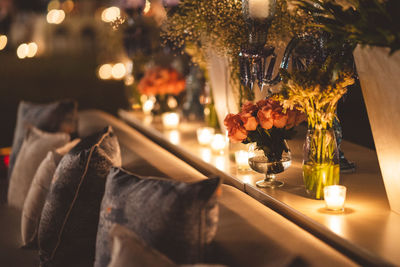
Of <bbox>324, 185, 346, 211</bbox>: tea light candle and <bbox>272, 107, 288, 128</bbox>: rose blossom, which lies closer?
<bbox>324, 185, 346, 211</bbox>: tea light candle

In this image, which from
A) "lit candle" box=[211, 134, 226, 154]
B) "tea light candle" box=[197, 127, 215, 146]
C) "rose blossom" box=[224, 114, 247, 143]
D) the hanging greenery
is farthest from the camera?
"tea light candle" box=[197, 127, 215, 146]

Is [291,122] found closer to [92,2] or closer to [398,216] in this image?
[398,216]

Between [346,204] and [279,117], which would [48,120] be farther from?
[346,204]

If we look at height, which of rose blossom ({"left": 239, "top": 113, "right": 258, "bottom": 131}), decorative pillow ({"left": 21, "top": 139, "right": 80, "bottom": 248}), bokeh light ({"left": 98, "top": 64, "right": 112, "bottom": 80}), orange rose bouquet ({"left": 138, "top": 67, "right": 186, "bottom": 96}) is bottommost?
decorative pillow ({"left": 21, "top": 139, "right": 80, "bottom": 248})

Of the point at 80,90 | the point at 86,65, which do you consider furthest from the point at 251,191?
the point at 86,65

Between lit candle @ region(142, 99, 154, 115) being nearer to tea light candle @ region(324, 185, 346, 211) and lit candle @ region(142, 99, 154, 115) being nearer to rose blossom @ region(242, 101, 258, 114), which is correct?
rose blossom @ region(242, 101, 258, 114)

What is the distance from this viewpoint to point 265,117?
1.72m

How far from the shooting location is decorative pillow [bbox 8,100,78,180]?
3.04 m

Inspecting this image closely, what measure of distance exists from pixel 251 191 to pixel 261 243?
57cm

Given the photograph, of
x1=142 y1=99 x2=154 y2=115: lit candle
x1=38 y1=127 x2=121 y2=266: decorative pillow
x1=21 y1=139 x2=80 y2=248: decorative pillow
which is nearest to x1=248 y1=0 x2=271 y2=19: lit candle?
x1=38 y1=127 x2=121 y2=266: decorative pillow

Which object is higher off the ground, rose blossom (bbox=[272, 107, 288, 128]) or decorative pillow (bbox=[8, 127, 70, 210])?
rose blossom (bbox=[272, 107, 288, 128])

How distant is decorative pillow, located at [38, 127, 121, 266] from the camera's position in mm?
1936

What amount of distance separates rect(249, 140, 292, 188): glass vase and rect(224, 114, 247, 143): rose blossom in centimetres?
9

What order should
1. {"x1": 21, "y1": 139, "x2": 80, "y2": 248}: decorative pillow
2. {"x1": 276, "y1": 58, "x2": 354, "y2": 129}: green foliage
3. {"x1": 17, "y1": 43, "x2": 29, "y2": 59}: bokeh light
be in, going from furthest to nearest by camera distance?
{"x1": 17, "y1": 43, "x2": 29, "y2": 59}: bokeh light, {"x1": 21, "y1": 139, "x2": 80, "y2": 248}: decorative pillow, {"x1": 276, "y1": 58, "x2": 354, "y2": 129}: green foliage
